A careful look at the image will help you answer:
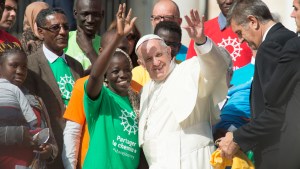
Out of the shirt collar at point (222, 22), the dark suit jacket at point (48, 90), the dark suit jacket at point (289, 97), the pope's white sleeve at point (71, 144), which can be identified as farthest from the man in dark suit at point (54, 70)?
the dark suit jacket at point (289, 97)

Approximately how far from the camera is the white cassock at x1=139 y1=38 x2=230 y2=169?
7051 millimetres

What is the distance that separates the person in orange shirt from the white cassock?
1.70ft

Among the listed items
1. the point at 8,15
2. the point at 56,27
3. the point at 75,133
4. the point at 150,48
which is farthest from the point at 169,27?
the point at 75,133

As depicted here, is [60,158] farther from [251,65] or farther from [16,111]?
[251,65]

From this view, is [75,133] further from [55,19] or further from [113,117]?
[55,19]

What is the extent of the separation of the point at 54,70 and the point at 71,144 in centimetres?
79

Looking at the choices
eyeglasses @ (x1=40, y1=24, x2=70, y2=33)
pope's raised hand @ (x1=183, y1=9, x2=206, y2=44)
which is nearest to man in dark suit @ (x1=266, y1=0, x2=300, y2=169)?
pope's raised hand @ (x1=183, y1=9, x2=206, y2=44)

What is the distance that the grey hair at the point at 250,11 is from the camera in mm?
6984

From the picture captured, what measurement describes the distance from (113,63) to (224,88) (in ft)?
3.08

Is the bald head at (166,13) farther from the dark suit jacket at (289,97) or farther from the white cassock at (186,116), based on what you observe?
the dark suit jacket at (289,97)

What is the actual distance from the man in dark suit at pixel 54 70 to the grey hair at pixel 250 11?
1.59 m

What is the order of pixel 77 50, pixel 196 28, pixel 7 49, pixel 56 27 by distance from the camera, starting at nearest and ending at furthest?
pixel 196 28 → pixel 7 49 → pixel 56 27 → pixel 77 50

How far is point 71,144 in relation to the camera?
7.46 metres

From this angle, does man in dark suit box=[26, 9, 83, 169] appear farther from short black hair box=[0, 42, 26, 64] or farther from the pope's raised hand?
the pope's raised hand
